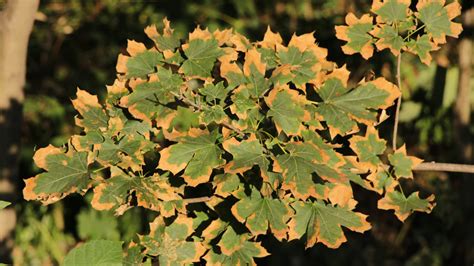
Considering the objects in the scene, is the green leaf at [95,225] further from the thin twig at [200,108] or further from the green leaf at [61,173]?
the thin twig at [200,108]

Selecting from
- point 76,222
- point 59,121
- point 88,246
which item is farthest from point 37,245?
point 88,246

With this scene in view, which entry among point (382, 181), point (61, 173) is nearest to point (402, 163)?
point (382, 181)

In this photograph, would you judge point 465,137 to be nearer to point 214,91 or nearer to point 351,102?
point 351,102

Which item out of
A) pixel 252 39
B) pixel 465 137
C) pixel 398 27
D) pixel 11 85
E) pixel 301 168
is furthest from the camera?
pixel 252 39

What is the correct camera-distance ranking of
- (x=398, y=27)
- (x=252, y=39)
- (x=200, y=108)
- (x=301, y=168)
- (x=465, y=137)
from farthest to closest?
(x=252, y=39), (x=465, y=137), (x=398, y=27), (x=200, y=108), (x=301, y=168)

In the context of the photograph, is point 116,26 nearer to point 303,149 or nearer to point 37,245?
point 37,245

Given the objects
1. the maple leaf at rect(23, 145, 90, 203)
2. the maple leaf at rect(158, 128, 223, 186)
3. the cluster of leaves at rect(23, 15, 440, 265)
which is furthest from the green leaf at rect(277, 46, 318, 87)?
the maple leaf at rect(23, 145, 90, 203)

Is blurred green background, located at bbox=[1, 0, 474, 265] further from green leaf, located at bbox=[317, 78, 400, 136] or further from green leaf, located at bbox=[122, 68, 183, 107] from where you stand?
green leaf, located at bbox=[122, 68, 183, 107]

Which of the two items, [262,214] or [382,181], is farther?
[382,181]
